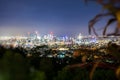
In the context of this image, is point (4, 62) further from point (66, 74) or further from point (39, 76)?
point (66, 74)

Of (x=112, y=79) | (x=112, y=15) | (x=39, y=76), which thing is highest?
(x=112, y=15)

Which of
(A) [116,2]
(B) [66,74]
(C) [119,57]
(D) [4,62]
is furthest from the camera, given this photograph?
(B) [66,74]

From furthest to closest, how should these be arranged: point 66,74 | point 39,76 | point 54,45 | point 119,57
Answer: point 54,45, point 66,74, point 119,57, point 39,76

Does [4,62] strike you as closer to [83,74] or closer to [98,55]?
[98,55]

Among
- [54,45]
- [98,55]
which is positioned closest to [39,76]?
[98,55]

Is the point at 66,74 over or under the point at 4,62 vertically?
under

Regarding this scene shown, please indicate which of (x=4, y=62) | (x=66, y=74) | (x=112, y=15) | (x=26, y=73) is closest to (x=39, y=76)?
(x=26, y=73)

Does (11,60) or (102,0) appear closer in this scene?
(11,60)

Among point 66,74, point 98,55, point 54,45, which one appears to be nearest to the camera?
point 98,55

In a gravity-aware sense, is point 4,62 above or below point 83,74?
above
